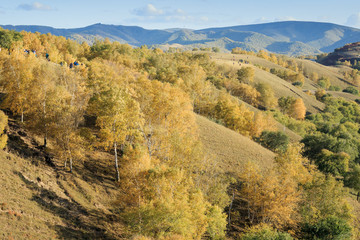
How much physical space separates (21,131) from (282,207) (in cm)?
4607

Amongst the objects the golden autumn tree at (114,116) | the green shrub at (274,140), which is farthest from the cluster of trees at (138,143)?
the green shrub at (274,140)

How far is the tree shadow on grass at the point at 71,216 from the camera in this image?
89.3ft

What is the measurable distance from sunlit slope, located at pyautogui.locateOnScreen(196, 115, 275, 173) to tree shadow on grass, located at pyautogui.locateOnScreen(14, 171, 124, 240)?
30209 mm

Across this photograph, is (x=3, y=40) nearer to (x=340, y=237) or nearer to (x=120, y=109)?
(x=120, y=109)

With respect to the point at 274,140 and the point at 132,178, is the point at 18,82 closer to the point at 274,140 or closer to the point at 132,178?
the point at 132,178

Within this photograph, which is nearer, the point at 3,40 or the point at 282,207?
the point at 282,207

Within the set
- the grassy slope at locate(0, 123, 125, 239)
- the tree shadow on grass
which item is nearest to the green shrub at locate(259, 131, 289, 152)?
the grassy slope at locate(0, 123, 125, 239)

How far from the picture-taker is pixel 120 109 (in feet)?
117

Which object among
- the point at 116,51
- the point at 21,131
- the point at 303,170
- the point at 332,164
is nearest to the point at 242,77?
the point at 116,51

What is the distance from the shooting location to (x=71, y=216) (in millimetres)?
29250

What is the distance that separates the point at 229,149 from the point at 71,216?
141 feet

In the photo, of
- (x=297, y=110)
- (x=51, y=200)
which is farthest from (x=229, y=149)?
(x=297, y=110)

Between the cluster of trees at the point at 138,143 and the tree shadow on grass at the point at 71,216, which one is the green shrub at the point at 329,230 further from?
the tree shadow on grass at the point at 71,216

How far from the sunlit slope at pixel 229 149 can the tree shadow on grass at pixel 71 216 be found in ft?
99.1
